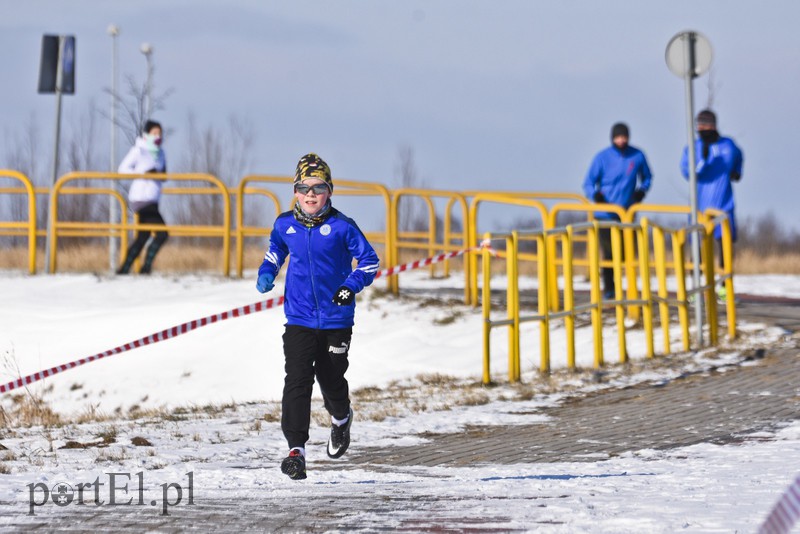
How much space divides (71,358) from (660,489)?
359 inches

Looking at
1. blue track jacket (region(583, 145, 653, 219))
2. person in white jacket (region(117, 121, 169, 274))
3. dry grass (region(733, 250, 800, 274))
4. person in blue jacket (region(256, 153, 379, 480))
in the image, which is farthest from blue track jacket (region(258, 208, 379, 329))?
dry grass (region(733, 250, 800, 274))

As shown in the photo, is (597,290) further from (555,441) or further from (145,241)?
(145,241)

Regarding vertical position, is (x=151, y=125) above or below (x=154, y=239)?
above

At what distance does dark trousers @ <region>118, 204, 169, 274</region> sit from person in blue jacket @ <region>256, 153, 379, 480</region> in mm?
10314

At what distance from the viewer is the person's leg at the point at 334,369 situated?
655 centimetres

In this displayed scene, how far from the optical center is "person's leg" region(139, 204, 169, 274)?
1661 cm

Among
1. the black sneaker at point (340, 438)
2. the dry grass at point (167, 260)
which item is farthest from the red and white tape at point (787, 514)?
the dry grass at point (167, 260)


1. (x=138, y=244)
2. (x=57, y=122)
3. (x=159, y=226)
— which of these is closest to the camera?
(x=159, y=226)

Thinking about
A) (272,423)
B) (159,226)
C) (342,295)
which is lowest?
(272,423)

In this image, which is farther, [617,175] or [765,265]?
[765,265]

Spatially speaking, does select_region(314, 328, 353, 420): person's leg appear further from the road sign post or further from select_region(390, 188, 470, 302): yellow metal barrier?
select_region(390, 188, 470, 302): yellow metal barrier

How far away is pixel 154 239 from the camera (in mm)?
16938

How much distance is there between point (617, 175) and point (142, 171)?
19.9ft

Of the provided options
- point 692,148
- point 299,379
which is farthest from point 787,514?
point 692,148
